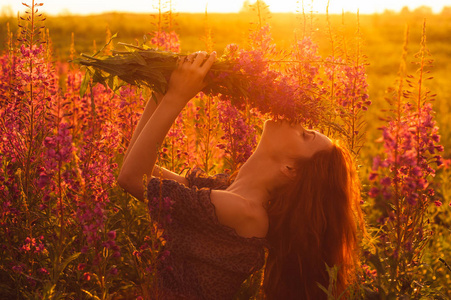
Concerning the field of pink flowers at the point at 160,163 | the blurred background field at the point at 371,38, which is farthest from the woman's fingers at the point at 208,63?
the blurred background field at the point at 371,38

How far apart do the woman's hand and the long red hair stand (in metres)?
0.77

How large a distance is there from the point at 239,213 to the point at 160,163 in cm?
55

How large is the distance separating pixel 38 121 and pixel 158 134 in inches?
36.2

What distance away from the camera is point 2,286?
3.29 m

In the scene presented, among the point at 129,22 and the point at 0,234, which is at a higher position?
the point at 129,22

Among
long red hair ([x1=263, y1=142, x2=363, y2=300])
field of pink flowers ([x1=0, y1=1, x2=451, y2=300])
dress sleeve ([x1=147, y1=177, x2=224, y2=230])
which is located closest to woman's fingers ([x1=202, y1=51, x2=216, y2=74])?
field of pink flowers ([x1=0, y1=1, x2=451, y2=300])

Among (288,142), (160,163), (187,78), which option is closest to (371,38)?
(288,142)

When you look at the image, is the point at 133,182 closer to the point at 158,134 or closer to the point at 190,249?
the point at 158,134

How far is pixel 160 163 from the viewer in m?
2.54

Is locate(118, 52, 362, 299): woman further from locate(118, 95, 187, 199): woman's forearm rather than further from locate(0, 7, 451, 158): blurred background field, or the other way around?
locate(0, 7, 451, 158): blurred background field

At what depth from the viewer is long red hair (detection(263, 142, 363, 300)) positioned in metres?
2.96

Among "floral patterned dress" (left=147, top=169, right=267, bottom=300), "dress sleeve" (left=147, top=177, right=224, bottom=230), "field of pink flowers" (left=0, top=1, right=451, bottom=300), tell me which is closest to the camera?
"field of pink flowers" (left=0, top=1, right=451, bottom=300)

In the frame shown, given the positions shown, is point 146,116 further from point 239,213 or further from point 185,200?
point 239,213

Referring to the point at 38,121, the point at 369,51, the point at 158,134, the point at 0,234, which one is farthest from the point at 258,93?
the point at 369,51
